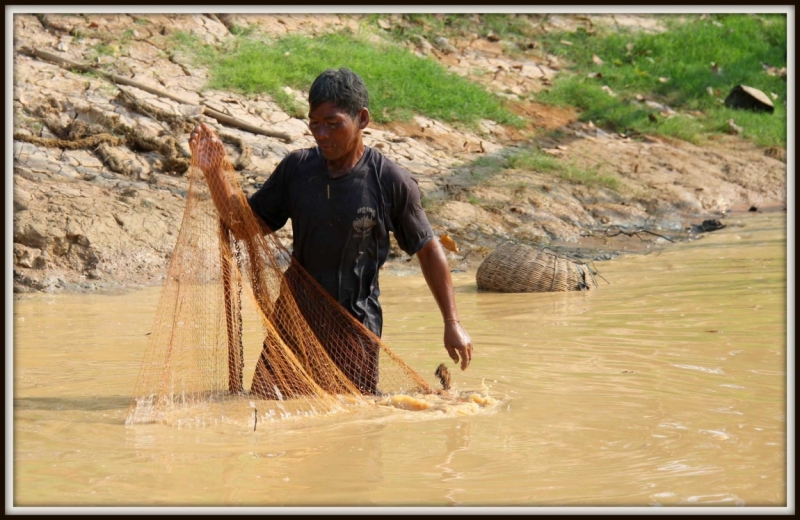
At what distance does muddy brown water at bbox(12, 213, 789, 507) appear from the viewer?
3482mm

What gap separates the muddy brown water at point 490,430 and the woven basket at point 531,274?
3.32ft

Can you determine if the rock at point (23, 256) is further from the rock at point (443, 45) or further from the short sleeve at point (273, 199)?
Answer: the rock at point (443, 45)

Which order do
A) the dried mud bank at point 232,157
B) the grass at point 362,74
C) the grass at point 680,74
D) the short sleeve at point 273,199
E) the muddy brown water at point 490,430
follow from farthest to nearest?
the grass at point 680,74, the grass at point 362,74, the dried mud bank at point 232,157, the short sleeve at point 273,199, the muddy brown water at point 490,430

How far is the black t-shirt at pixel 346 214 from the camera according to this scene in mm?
4355

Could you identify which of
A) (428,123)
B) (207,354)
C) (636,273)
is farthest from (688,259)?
(207,354)

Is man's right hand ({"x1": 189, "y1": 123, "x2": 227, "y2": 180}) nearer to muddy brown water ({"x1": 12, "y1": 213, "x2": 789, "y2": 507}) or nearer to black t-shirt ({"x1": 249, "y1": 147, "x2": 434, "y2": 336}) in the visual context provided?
black t-shirt ({"x1": 249, "y1": 147, "x2": 434, "y2": 336})

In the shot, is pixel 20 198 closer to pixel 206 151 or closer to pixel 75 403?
pixel 75 403

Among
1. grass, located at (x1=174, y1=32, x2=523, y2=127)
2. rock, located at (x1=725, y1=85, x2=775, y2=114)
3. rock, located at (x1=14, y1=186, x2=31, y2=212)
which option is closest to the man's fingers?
rock, located at (x1=14, y1=186, x2=31, y2=212)

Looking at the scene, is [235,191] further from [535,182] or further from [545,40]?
[545,40]

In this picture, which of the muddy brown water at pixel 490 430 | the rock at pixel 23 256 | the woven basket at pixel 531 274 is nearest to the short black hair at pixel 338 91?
the muddy brown water at pixel 490 430

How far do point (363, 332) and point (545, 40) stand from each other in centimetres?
1202

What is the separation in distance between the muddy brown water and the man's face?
1.14 m

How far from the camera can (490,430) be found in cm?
427

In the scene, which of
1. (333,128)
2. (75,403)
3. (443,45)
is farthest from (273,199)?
(443,45)
